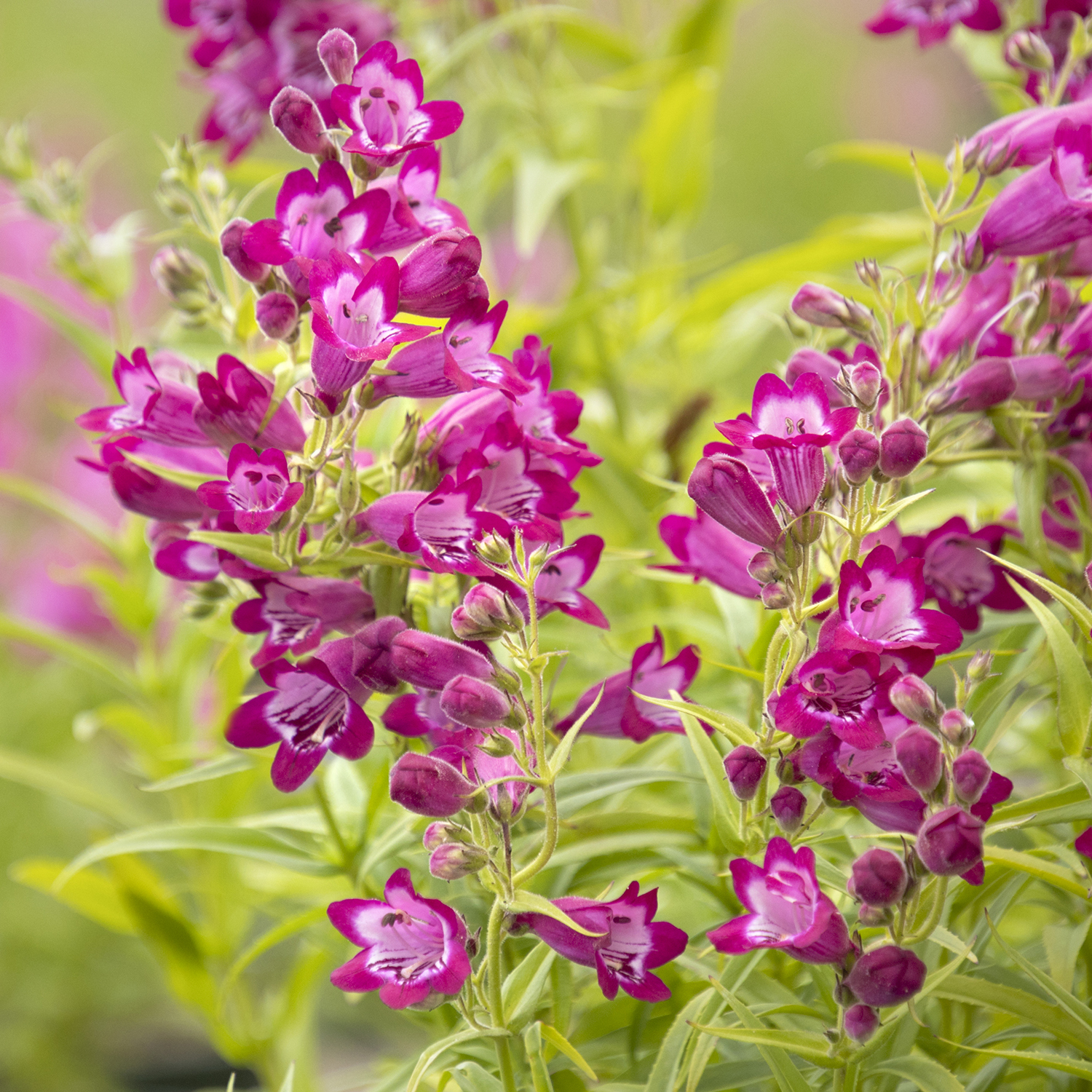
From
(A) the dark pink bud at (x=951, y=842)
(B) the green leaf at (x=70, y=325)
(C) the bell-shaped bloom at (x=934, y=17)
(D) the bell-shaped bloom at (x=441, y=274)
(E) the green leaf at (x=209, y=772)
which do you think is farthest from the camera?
(B) the green leaf at (x=70, y=325)

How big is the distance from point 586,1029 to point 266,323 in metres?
0.47

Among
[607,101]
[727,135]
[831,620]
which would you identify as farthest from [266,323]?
[727,135]

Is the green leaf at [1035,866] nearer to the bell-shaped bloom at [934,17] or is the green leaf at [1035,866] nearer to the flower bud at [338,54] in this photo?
the flower bud at [338,54]

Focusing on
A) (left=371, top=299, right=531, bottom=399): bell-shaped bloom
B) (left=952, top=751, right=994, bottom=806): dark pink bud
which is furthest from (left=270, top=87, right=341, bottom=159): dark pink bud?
(left=952, top=751, right=994, bottom=806): dark pink bud

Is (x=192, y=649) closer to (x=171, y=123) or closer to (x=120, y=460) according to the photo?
(x=120, y=460)

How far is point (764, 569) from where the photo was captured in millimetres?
543

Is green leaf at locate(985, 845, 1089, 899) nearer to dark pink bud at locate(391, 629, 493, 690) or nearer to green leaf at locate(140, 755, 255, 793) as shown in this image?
dark pink bud at locate(391, 629, 493, 690)

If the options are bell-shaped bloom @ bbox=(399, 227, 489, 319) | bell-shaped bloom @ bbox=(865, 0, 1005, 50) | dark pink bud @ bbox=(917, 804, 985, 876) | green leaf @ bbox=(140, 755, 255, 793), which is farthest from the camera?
bell-shaped bloom @ bbox=(865, 0, 1005, 50)

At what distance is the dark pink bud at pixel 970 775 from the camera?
1.53 ft

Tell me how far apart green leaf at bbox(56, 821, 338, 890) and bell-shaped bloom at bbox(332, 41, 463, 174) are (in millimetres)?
415

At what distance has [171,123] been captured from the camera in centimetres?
378

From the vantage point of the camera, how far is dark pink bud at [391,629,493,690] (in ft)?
1.73

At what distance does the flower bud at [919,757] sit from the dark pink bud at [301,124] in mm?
413

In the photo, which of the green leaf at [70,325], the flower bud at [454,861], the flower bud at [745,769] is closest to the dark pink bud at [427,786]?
the flower bud at [454,861]
